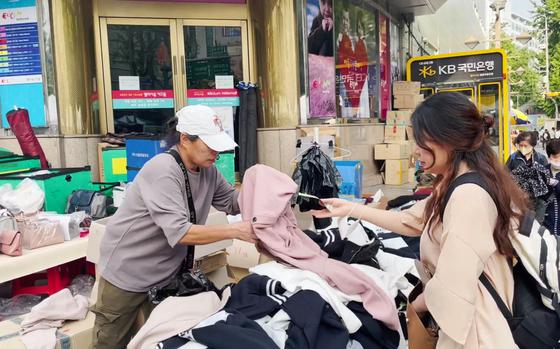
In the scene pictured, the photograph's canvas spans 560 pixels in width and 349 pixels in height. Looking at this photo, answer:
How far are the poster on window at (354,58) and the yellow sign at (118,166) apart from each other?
4.70 m

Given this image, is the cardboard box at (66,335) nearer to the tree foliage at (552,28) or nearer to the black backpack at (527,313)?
the black backpack at (527,313)

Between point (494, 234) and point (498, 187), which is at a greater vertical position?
point (498, 187)

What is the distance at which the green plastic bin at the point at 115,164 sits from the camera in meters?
6.77

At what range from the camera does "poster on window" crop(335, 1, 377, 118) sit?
32.3 ft

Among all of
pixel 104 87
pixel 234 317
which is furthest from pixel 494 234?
pixel 104 87

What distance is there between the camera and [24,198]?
4086 mm

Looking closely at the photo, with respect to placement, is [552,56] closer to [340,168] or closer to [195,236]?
[340,168]

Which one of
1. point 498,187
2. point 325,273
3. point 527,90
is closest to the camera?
point 498,187

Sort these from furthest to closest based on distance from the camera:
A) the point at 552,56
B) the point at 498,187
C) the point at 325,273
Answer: the point at 552,56 → the point at 325,273 → the point at 498,187

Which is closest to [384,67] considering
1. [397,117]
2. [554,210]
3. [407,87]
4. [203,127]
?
[407,87]

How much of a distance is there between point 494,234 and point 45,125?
6.98m

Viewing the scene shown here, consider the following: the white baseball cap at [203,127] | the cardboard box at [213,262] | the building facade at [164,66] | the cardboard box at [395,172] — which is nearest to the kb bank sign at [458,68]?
the cardboard box at [395,172]

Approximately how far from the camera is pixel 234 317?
1887mm

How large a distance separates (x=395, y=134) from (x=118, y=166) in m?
6.37
